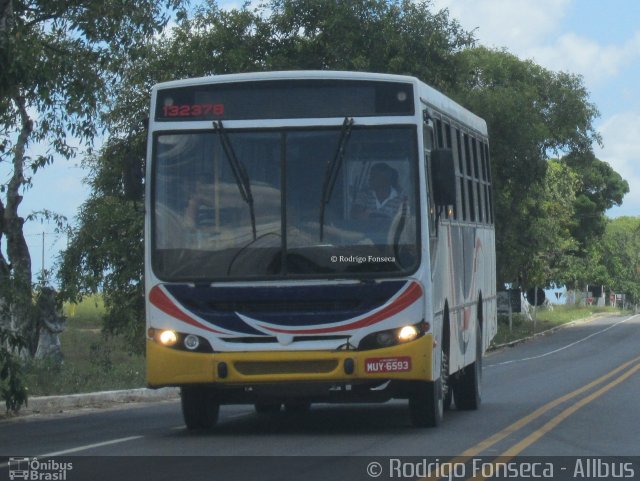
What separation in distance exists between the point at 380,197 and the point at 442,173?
Answer: 70cm

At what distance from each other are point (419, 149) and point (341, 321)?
5.99 feet

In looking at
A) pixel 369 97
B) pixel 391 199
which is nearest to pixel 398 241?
pixel 391 199

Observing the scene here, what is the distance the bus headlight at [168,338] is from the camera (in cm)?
1283

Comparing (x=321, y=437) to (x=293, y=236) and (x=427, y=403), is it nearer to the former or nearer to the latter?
(x=427, y=403)

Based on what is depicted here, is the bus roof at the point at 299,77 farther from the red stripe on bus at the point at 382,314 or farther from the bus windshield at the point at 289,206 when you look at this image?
the red stripe on bus at the point at 382,314

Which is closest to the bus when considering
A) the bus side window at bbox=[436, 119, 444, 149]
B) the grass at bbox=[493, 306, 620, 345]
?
the bus side window at bbox=[436, 119, 444, 149]

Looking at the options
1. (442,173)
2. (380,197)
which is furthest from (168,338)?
(442,173)

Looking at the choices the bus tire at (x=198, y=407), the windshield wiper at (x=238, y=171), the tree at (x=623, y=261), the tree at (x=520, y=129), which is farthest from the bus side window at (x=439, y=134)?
the tree at (x=623, y=261)

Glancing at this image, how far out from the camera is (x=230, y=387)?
12930 millimetres

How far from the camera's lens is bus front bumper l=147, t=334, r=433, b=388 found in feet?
41.3

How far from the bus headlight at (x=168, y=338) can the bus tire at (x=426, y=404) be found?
96.7 inches

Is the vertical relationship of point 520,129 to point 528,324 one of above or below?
above

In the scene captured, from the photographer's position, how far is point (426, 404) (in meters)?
13.7

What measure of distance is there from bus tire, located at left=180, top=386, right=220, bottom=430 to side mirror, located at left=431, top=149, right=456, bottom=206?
3128mm
